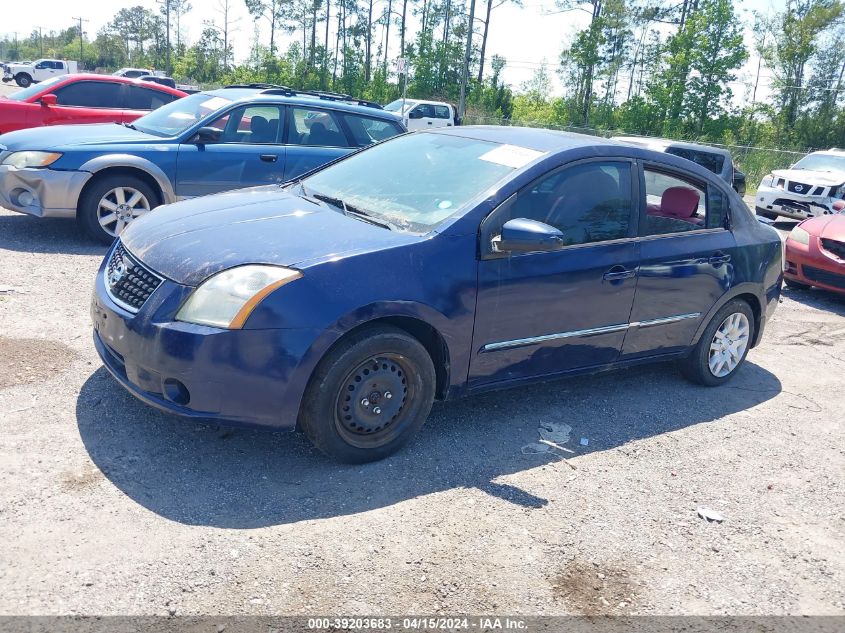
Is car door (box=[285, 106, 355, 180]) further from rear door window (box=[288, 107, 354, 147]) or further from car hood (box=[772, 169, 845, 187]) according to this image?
car hood (box=[772, 169, 845, 187])

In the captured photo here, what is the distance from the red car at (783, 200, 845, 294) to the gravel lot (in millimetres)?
4038

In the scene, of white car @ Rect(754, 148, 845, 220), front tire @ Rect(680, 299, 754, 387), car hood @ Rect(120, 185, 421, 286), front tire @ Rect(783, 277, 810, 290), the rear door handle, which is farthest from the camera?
white car @ Rect(754, 148, 845, 220)

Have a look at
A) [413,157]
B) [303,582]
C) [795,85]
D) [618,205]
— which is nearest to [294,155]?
[413,157]

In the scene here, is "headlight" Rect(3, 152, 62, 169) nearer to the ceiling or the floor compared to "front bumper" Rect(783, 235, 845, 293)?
nearer to the ceiling

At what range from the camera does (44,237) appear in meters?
7.95

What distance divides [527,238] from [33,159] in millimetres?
5579

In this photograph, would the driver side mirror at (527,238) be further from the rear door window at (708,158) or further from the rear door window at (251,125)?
the rear door window at (708,158)

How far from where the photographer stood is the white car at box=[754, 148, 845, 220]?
15.3 m

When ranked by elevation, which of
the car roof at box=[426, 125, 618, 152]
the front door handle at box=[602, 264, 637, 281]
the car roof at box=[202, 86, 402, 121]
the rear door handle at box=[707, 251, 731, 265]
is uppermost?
the car roof at box=[202, 86, 402, 121]

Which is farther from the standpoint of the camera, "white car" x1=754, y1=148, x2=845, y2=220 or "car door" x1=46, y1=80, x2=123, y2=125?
"white car" x1=754, y1=148, x2=845, y2=220

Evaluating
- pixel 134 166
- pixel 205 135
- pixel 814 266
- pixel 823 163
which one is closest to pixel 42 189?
pixel 134 166

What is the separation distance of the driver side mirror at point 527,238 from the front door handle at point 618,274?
672 millimetres

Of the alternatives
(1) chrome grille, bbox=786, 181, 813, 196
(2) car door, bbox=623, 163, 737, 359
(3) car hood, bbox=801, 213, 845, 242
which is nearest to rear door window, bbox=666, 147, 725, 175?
(1) chrome grille, bbox=786, 181, 813, 196

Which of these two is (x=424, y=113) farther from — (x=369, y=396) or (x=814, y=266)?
(x=369, y=396)
